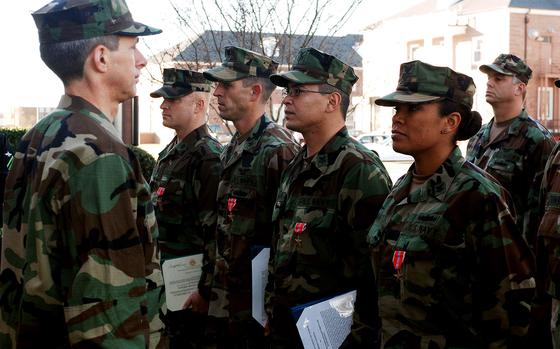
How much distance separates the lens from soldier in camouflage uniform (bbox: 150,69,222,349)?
19.0 ft

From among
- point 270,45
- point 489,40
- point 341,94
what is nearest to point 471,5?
point 489,40

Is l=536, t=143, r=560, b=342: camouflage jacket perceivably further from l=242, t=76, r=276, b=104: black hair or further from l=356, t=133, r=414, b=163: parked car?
l=356, t=133, r=414, b=163: parked car

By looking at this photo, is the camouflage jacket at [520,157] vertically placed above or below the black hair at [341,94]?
below

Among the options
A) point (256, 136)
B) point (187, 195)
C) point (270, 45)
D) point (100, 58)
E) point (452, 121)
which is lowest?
point (187, 195)

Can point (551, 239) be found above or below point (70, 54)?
below

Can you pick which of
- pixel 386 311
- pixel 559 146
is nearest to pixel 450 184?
pixel 386 311

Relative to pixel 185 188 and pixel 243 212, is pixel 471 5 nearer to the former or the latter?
pixel 185 188

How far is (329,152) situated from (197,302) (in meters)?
1.69

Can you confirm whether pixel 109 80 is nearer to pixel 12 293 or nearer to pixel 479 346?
pixel 12 293

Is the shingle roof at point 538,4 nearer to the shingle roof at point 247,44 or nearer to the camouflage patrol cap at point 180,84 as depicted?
the shingle roof at point 247,44

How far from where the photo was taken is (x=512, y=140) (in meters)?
6.80

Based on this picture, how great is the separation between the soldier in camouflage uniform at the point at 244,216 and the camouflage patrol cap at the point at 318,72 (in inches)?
21.5

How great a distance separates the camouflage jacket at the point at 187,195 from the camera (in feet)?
19.0

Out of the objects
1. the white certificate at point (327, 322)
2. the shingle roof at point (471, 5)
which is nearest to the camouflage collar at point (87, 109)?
the white certificate at point (327, 322)
